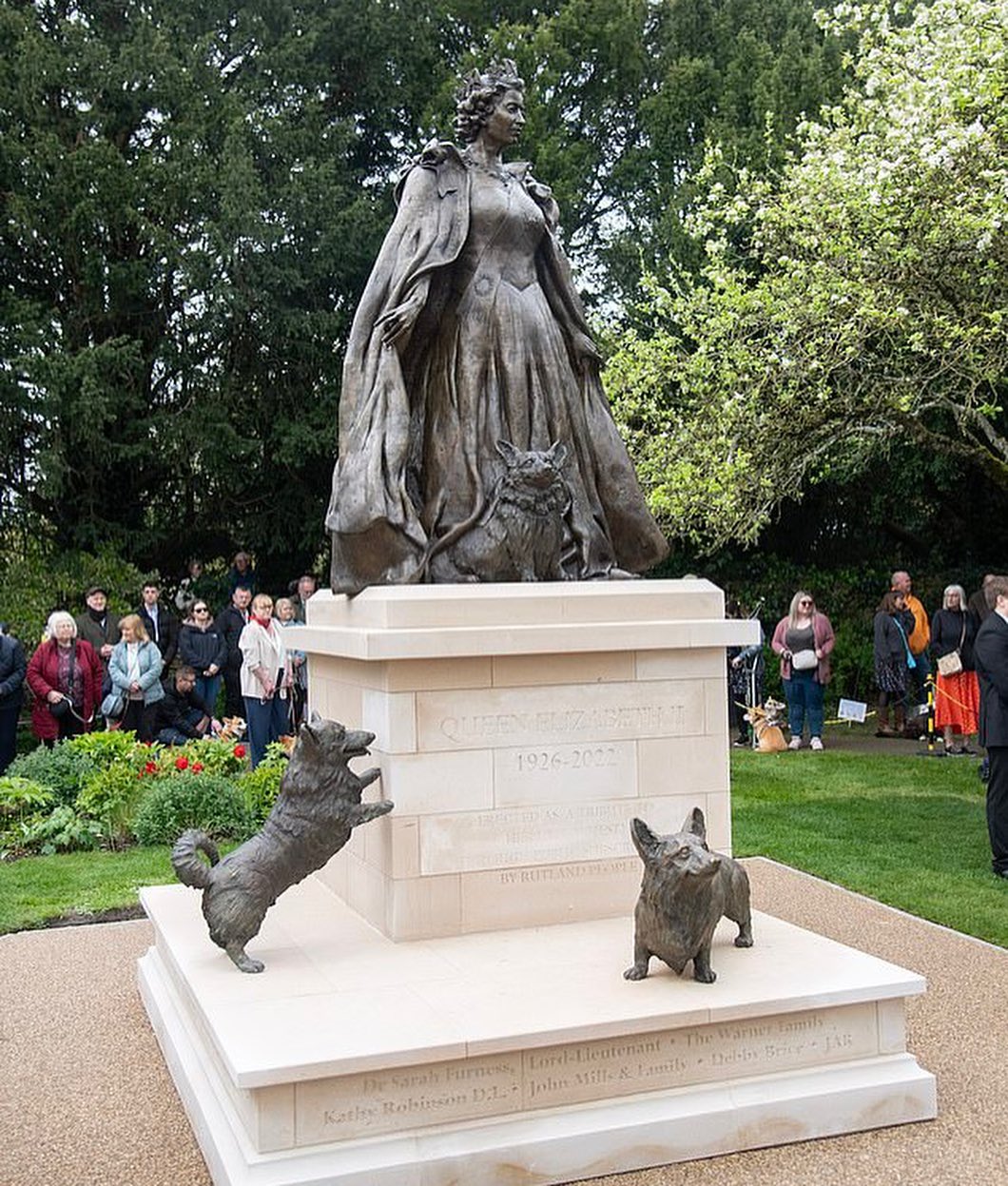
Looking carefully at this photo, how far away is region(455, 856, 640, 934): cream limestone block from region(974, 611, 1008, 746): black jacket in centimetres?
329

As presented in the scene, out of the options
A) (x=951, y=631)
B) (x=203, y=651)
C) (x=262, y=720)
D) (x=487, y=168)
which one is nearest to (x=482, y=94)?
(x=487, y=168)

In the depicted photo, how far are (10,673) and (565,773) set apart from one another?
781 centimetres

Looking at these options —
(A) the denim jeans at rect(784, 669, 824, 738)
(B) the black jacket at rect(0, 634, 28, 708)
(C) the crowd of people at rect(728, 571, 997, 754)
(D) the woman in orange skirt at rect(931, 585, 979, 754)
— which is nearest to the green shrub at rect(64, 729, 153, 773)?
(B) the black jacket at rect(0, 634, 28, 708)

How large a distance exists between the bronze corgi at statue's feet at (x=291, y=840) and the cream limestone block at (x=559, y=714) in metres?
0.41

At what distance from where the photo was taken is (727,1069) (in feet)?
14.0

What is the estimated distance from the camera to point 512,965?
15.6ft

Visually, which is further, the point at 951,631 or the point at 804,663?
the point at 804,663

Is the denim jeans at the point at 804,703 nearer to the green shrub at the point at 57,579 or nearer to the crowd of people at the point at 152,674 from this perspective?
the crowd of people at the point at 152,674

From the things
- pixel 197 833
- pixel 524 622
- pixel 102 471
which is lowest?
pixel 197 833

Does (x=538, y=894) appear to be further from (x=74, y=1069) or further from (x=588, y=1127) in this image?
(x=74, y=1069)

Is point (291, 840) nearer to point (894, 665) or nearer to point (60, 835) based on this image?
point (60, 835)

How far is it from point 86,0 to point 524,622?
18.2 metres

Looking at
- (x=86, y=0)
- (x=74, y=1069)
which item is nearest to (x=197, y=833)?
(x=74, y=1069)

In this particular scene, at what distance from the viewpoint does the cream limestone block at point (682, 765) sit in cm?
559
